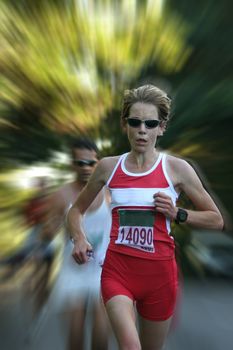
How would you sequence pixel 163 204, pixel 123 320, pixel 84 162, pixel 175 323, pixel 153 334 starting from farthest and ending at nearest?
pixel 175 323, pixel 84 162, pixel 153 334, pixel 163 204, pixel 123 320

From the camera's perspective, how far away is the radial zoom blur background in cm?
673

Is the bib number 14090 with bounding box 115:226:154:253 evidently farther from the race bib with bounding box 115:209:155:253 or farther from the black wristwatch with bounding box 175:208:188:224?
the black wristwatch with bounding box 175:208:188:224

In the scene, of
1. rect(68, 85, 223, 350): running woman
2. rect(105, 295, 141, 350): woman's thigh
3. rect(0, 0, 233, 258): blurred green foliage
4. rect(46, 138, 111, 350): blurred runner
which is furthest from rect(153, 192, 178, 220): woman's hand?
rect(0, 0, 233, 258): blurred green foliage

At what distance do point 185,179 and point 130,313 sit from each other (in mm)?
560

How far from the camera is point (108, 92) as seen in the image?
714 centimetres

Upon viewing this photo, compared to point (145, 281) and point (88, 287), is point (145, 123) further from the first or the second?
point (88, 287)

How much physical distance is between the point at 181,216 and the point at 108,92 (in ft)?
14.9

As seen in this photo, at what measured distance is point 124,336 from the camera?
2486 mm

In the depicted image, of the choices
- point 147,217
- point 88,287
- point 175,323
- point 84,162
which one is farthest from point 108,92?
point 147,217

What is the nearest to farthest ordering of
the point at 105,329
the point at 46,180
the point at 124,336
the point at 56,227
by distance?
the point at 124,336 → the point at 105,329 → the point at 56,227 → the point at 46,180

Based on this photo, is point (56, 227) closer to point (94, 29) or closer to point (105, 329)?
point (105, 329)

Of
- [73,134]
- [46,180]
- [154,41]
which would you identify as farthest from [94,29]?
[46,180]

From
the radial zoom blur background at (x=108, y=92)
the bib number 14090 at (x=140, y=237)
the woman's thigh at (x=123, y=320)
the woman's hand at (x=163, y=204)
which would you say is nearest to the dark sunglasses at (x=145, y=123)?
the woman's hand at (x=163, y=204)

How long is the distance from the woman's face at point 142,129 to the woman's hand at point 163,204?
0.21m
